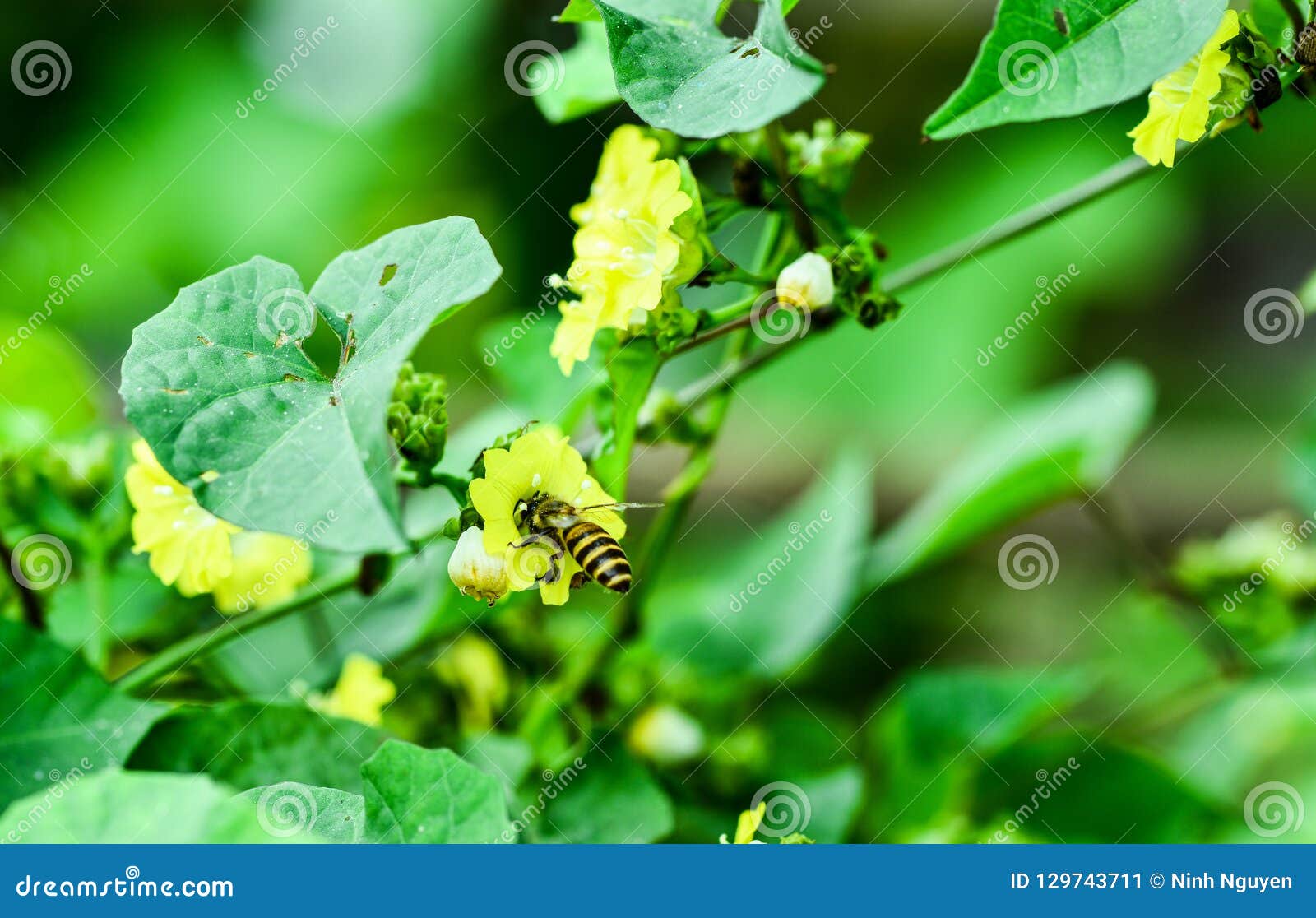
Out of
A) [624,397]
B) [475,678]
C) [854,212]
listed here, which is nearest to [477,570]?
[624,397]

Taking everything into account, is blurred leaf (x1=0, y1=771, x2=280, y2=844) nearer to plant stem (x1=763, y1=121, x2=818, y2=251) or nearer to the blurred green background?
plant stem (x1=763, y1=121, x2=818, y2=251)

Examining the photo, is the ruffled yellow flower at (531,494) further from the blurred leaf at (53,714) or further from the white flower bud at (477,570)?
the blurred leaf at (53,714)

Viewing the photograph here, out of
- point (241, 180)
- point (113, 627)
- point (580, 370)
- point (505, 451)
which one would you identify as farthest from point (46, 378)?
point (241, 180)

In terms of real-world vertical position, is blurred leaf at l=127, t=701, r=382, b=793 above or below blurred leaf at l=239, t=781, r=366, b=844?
below

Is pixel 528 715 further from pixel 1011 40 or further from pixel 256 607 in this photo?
pixel 1011 40

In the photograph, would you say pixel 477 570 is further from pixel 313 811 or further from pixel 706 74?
pixel 706 74

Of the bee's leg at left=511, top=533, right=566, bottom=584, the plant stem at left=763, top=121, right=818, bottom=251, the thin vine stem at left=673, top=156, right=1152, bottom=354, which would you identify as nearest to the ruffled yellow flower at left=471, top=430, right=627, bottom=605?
the bee's leg at left=511, top=533, right=566, bottom=584

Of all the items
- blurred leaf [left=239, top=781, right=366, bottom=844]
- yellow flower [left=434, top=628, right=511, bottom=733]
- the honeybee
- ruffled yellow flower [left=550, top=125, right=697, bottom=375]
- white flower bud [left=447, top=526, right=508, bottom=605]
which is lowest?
yellow flower [left=434, top=628, right=511, bottom=733]
